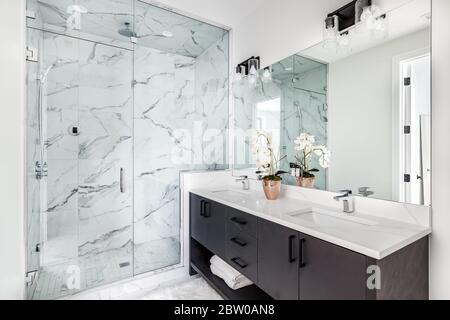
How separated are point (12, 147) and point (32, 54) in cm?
74

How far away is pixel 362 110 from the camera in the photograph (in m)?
1.47

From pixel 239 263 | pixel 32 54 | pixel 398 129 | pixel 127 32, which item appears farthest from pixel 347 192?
pixel 127 32

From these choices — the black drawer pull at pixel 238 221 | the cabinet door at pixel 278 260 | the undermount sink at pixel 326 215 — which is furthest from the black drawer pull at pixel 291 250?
the black drawer pull at pixel 238 221

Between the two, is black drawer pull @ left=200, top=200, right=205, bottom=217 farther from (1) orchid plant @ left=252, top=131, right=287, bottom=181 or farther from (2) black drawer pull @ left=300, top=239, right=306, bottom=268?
(2) black drawer pull @ left=300, top=239, right=306, bottom=268

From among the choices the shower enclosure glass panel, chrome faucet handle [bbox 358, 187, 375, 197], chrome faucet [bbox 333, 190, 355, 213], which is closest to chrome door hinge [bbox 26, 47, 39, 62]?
the shower enclosure glass panel

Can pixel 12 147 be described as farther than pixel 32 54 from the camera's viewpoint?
No

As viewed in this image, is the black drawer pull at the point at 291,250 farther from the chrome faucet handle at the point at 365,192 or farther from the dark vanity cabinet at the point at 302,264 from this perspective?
the chrome faucet handle at the point at 365,192

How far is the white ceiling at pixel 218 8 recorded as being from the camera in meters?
2.15

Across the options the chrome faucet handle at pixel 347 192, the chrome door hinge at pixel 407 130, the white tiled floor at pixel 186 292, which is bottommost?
the white tiled floor at pixel 186 292

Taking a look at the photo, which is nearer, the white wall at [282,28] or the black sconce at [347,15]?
the black sconce at [347,15]

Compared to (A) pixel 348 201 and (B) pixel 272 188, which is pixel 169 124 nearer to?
(B) pixel 272 188

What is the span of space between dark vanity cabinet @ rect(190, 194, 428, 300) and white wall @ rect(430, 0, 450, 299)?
0.05 meters

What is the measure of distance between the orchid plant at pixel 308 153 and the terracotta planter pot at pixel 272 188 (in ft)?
0.70
